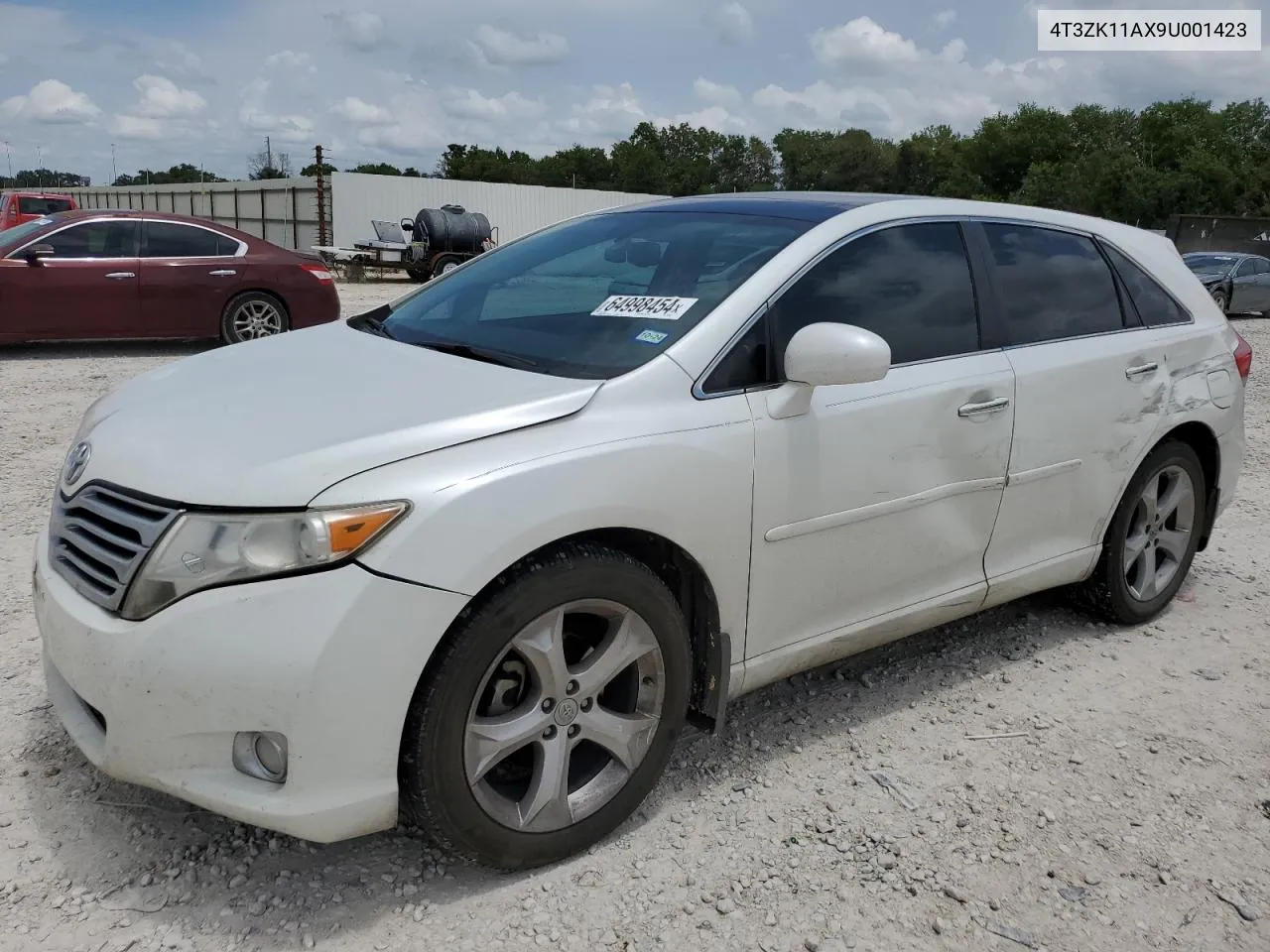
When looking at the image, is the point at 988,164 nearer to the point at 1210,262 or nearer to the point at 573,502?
the point at 1210,262

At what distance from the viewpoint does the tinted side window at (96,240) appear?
10.0 meters

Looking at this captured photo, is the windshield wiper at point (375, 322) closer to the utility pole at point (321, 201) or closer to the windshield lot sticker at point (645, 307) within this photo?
the windshield lot sticker at point (645, 307)

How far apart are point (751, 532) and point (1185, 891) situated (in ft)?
4.56

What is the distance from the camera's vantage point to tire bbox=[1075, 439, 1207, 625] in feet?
13.3

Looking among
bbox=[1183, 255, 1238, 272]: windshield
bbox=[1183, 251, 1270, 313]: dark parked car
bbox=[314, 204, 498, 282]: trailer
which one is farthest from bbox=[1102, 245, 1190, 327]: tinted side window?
bbox=[314, 204, 498, 282]: trailer

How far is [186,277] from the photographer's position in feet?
34.2

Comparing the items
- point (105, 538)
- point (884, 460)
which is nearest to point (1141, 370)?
point (884, 460)

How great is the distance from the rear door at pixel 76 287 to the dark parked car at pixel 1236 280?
17925 mm

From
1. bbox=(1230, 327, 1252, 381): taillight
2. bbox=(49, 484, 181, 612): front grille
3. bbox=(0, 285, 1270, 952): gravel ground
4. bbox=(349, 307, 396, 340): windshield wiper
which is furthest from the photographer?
bbox=(1230, 327, 1252, 381): taillight

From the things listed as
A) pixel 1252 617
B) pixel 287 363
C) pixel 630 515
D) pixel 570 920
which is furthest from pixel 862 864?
pixel 1252 617

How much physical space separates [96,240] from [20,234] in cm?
69

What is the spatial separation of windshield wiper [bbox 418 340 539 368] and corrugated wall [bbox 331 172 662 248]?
23.1 meters

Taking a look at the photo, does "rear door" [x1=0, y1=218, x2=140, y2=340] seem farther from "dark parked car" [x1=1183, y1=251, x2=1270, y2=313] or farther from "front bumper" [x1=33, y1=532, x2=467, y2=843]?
"dark parked car" [x1=1183, y1=251, x2=1270, y2=313]

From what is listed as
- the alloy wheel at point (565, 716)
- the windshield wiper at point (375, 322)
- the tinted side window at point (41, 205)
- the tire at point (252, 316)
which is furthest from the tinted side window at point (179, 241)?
the tinted side window at point (41, 205)
